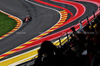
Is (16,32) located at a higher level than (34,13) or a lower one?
lower

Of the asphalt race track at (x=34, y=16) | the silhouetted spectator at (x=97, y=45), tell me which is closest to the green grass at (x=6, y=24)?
the asphalt race track at (x=34, y=16)

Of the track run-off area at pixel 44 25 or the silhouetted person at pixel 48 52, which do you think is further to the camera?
the track run-off area at pixel 44 25

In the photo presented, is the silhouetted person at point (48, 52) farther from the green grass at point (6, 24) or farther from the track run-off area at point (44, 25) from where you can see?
the green grass at point (6, 24)

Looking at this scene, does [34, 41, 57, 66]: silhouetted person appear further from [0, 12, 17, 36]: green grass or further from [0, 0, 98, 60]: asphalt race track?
[0, 12, 17, 36]: green grass

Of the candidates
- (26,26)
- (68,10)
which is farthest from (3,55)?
(68,10)

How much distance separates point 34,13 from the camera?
2403cm

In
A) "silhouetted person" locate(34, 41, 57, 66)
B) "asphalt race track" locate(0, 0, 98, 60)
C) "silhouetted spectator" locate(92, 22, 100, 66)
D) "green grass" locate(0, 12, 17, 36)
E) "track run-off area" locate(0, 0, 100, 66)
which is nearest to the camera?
"silhouetted spectator" locate(92, 22, 100, 66)

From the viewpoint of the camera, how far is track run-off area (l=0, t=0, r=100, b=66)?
45.3ft

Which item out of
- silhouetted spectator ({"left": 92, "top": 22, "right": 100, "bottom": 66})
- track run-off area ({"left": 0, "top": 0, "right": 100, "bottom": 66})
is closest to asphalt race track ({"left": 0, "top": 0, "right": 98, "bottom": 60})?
track run-off area ({"left": 0, "top": 0, "right": 100, "bottom": 66})

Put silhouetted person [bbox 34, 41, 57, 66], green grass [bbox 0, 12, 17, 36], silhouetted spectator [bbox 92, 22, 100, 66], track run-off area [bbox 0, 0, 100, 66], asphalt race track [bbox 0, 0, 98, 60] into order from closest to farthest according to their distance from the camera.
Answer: silhouetted spectator [bbox 92, 22, 100, 66]
silhouetted person [bbox 34, 41, 57, 66]
track run-off area [bbox 0, 0, 100, 66]
asphalt race track [bbox 0, 0, 98, 60]
green grass [bbox 0, 12, 17, 36]

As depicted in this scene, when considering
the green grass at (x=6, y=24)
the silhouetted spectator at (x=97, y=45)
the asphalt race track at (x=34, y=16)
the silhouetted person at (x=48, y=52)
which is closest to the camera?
the silhouetted spectator at (x=97, y=45)

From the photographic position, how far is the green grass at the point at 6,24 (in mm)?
20153

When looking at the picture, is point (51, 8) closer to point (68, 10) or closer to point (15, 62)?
point (68, 10)

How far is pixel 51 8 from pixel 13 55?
12.3 m
